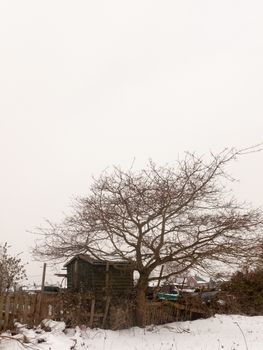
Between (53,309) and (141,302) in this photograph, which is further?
(141,302)

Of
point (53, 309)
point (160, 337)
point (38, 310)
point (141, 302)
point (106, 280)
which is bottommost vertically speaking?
point (160, 337)

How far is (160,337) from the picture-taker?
16406mm

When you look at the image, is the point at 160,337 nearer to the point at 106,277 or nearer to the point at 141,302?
the point at 141,302

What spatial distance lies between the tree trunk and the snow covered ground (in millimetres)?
469

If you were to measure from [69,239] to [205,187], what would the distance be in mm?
6248

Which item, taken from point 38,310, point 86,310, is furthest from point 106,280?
point 38,310

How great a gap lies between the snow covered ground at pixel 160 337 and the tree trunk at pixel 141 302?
0.47 meters

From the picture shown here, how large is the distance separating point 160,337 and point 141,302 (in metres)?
2.05

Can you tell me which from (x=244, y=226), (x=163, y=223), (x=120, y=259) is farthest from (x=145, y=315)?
(x=244, y=226)

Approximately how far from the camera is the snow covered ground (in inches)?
499

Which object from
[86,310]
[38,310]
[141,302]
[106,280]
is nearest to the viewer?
[38,310]

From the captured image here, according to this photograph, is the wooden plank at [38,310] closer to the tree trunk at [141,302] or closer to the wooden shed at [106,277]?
the wooden shed at [106,277]

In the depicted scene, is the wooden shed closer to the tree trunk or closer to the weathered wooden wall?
the weathered wooden wall

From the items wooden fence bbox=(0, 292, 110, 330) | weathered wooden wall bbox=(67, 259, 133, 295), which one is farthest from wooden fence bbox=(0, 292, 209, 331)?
weathered wooden wall bbox=(67, 259, 133, 295)
